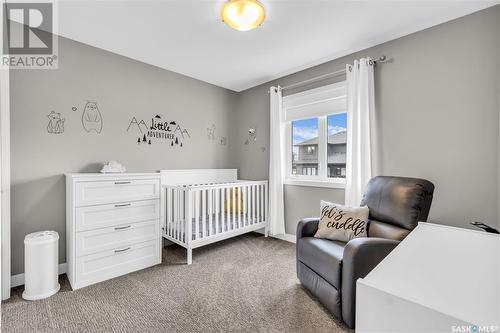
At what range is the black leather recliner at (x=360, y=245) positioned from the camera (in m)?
1.50

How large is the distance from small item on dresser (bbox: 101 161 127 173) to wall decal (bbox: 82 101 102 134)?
406 millimetres

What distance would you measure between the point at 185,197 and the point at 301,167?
169cm

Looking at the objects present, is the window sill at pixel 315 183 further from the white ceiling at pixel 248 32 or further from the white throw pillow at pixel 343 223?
the white ceiling at pixel 248 32

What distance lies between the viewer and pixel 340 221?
6.50 ft

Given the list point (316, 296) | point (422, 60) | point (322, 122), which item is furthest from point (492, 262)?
point (322, 122)

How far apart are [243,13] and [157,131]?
186cm

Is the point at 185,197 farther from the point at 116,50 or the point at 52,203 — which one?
the point at 116,50

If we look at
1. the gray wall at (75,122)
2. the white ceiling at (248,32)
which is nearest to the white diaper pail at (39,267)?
the gray wall at (75,122)

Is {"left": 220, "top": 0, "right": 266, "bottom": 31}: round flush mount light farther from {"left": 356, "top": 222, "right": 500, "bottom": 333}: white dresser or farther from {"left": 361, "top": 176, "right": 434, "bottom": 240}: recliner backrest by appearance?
{"left": 356, "top": 222, "right": 500, "bottom": 333}: white dresser

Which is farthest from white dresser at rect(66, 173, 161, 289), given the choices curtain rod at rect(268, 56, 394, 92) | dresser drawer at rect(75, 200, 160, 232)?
curtain rod at rect(268, 56, 394, 92)

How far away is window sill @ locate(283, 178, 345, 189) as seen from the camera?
282 cm

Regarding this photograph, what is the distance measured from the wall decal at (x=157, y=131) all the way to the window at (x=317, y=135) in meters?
1.56

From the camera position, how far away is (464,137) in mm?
1998

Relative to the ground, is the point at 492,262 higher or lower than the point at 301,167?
lower
